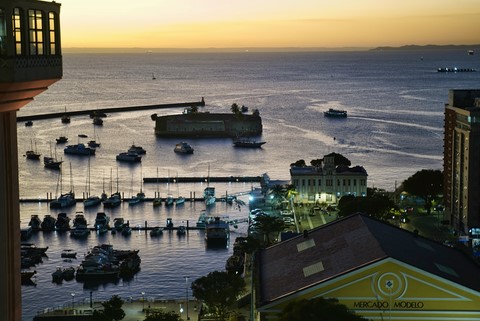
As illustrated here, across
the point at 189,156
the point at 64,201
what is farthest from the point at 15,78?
the point at 189,156

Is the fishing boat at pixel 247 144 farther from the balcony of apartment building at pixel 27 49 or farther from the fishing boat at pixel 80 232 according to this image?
the balcony of apartment building at pixel 27 49

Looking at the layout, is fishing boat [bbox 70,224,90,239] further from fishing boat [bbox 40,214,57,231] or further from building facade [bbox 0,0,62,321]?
building facade [bbox 0,0,62,321]

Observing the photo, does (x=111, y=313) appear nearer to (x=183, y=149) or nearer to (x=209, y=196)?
(x=209, y=196)

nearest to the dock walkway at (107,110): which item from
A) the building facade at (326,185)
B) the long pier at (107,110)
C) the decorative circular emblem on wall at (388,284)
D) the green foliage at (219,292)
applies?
the long pier at (107,110)

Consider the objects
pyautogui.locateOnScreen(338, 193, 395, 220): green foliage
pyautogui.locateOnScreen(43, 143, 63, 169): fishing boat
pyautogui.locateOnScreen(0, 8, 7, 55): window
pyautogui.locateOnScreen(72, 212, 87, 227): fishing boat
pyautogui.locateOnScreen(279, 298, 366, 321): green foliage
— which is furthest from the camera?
pyautogui.locateOnScreen(43, 143, 63, 169): fishing boat

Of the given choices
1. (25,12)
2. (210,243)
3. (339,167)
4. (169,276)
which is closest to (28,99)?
(25,12)

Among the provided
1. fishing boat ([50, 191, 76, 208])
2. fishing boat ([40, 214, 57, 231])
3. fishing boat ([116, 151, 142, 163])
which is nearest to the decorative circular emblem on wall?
fishing boat ([40, 214, 57, 231])

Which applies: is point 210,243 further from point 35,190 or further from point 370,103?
point 370,103
